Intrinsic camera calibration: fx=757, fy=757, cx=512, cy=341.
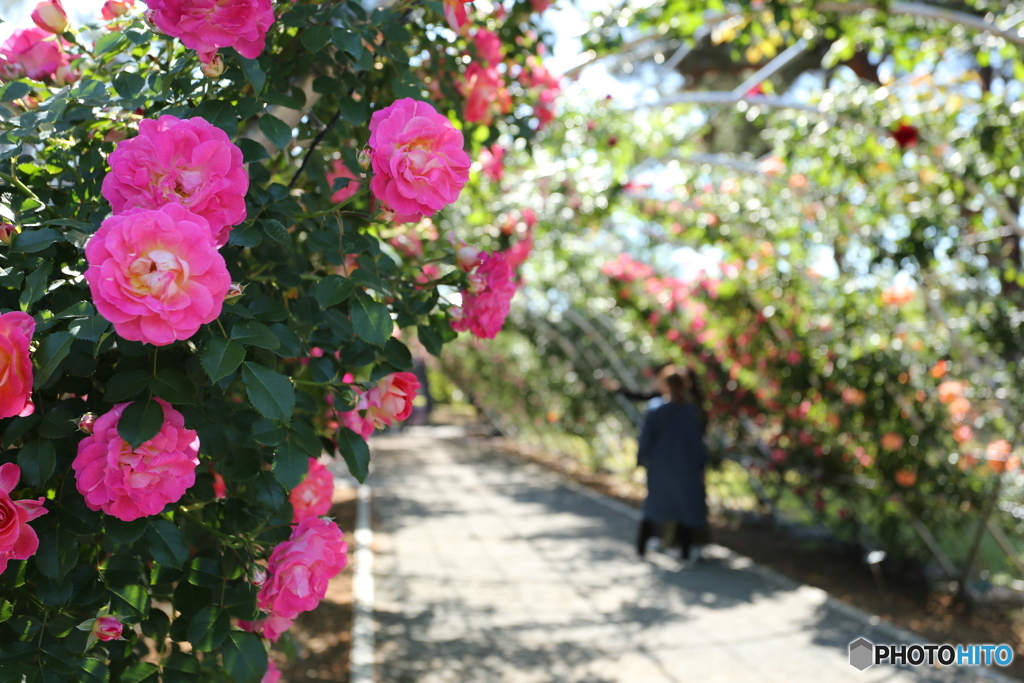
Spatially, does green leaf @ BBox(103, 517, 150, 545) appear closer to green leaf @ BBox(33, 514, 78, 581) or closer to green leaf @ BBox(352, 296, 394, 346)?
green leaf @ BBox(33, 514, 78, 581)

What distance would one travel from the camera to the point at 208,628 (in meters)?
1.05

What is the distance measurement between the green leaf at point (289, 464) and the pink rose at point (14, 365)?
0.96 ft

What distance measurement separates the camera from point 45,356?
0.84m

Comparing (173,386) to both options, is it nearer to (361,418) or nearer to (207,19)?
(361,418)

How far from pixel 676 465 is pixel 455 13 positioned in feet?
15.3

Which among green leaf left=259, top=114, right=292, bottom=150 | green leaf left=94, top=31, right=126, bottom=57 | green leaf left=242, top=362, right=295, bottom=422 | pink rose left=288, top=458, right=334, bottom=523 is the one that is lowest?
pink rose left=288, top=458, right=334, bottom=523

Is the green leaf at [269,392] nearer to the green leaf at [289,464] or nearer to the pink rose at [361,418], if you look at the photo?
the green leaf at [289,464]

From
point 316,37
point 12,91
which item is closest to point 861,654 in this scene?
point 316,37

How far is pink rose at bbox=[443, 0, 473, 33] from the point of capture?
1240 millimetres

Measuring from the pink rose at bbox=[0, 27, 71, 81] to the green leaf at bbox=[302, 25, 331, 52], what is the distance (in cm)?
48

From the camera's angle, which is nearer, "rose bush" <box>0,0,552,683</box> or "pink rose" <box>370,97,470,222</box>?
"rose bush" <box>0,0,552,683</box>

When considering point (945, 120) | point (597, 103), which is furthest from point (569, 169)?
point (945, 120)

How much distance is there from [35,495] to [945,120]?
4.40 meters

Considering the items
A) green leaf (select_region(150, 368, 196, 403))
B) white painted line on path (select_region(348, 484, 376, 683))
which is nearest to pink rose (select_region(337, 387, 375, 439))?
green leaf (select_region(150, 368, 196, 403))
